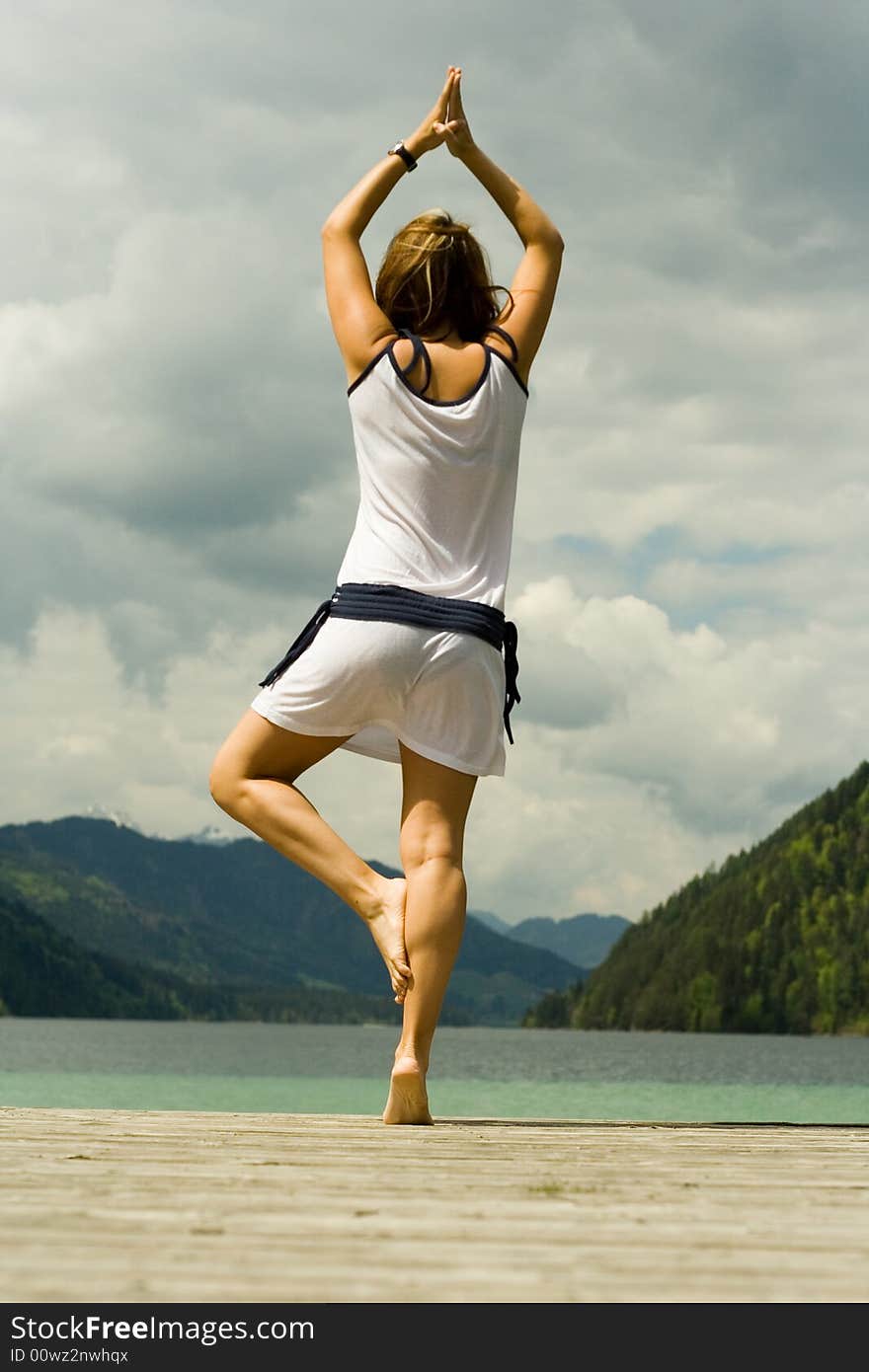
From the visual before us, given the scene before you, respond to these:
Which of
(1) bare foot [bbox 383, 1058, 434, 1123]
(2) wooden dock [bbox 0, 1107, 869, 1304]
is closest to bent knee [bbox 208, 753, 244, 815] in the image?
(1) bare foot [bbox 383, 1058, 434, 1123]

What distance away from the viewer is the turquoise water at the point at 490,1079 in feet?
177

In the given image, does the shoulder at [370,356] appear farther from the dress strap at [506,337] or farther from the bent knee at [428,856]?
the bent knee at [428,856]

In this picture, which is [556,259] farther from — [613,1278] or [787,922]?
[787,922]

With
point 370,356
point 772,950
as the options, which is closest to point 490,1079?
point 370,356

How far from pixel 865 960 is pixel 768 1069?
74.4 m

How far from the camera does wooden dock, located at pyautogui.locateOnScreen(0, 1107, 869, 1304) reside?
2031 millimetres

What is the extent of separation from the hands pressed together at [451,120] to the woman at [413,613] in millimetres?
265

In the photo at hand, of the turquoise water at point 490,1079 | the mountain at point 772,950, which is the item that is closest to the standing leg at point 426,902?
the turquoise water at point 490,1079

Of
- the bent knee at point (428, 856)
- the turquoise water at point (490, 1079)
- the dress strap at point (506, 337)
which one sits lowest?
the turquoise water at point (490, 1079)

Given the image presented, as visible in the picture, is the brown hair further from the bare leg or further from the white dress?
the bare leg

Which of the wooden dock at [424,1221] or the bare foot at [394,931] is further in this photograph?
the bare foot at [394,931]

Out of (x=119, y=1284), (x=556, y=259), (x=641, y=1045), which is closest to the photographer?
(x=119, y=1284)
